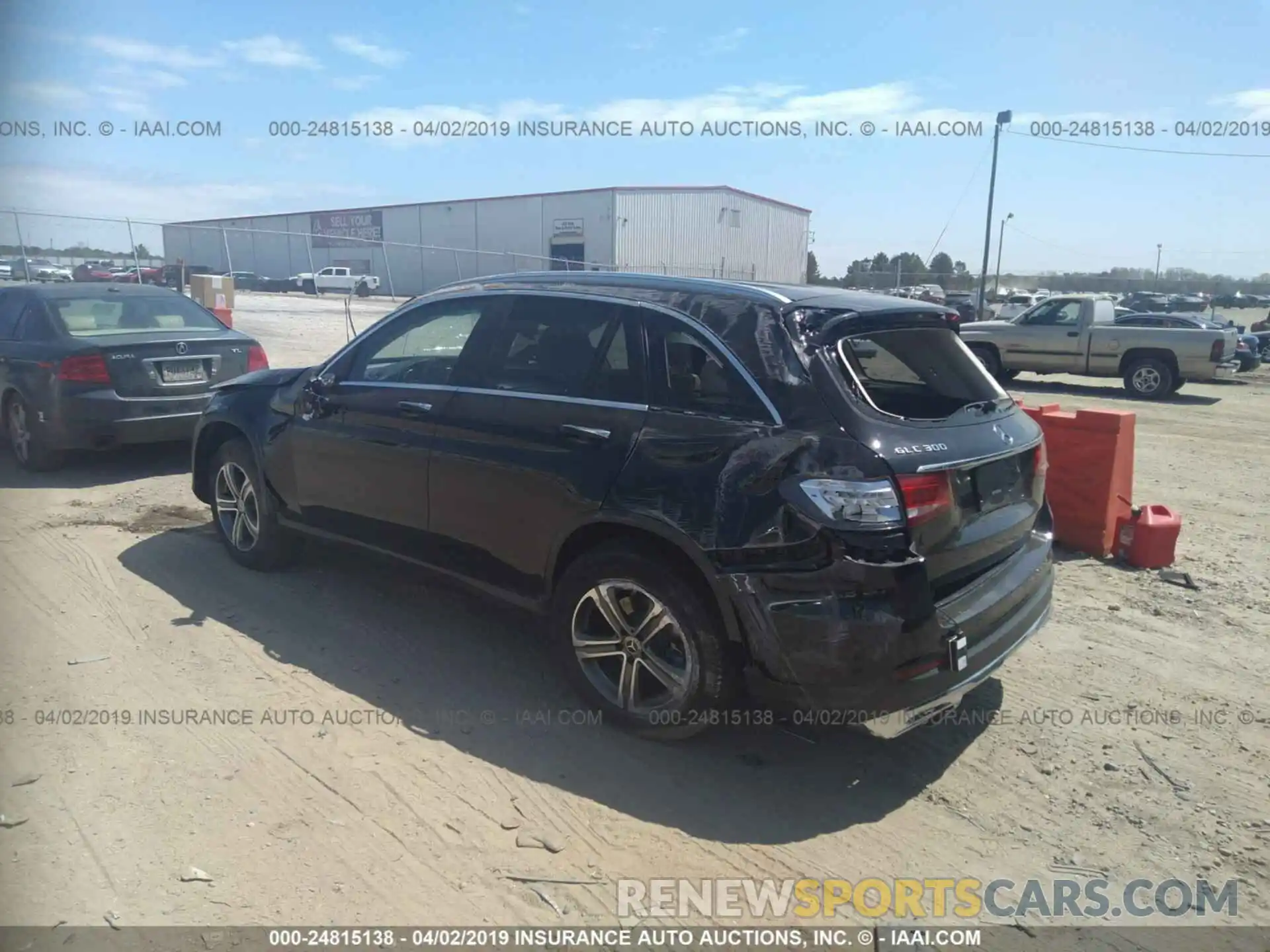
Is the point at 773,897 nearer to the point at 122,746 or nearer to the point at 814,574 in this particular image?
the point at 814,574

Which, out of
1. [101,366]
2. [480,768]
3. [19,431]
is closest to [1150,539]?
[480,768]

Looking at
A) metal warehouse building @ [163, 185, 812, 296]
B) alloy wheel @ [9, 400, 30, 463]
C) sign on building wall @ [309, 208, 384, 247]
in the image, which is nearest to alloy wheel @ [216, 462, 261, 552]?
alloy wheel @ [9, 400, 30, 463]

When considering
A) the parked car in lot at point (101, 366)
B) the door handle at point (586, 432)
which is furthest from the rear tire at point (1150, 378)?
the door handle at point (586, 432)

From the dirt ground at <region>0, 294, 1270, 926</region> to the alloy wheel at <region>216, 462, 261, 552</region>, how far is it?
0.27 meters

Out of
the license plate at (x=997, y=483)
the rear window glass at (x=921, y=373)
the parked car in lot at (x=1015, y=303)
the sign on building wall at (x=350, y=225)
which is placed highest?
the sign on building wall at (x=350, y=225)

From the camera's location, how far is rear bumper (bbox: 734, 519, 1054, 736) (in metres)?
3.23

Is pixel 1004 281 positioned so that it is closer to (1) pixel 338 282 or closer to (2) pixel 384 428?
(1) pixel 338 282

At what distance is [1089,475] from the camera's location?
6.15m

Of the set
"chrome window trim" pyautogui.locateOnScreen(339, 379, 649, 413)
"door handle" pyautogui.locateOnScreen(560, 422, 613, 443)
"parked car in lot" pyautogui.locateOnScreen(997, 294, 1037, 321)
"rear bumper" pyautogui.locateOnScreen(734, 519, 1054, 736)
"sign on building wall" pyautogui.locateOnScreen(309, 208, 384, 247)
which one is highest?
"sign on building wall" pyautogui.locateOnScreen(309, 208, 384, 247)

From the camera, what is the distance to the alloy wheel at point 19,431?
8188 millimetres

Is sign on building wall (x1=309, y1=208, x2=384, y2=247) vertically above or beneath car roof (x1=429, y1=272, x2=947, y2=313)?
above

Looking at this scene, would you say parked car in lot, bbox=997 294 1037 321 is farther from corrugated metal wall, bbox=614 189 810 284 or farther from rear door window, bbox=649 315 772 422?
rear door window, bbox=649 315 772 422

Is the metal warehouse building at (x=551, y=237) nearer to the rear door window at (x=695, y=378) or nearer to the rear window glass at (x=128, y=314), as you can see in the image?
the rear window glass at (x=128, y=314)

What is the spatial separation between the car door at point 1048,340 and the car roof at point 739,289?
14.4 meters
